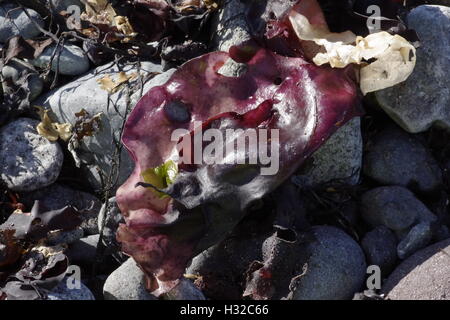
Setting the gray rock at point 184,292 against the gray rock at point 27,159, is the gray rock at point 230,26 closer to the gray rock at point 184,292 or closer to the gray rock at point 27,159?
the gray rock at point 27,159

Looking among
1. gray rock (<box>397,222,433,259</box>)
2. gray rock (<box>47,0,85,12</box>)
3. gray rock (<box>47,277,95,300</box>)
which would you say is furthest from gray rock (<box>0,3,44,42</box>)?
gray rock (<box>397,222,433,259</box>)

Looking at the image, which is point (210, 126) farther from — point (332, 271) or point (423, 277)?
point (423, 277)

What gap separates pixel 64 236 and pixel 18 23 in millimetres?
1202

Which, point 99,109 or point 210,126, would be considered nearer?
point 210,126

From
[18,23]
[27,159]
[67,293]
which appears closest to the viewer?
[67,293]

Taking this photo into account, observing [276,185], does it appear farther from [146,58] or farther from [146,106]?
[146,58]

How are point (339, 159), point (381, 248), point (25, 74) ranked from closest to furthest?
point (381, 248)
point (339, 159)
point (25, 74)

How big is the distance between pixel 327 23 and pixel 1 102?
1.48 m

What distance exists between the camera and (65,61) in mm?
3057

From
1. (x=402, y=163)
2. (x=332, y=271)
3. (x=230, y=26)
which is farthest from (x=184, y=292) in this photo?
(x=230, y=26)

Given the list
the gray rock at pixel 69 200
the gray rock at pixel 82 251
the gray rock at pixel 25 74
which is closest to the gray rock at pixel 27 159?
the gray rock at pixel 69 200

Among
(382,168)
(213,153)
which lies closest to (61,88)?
(213,153)

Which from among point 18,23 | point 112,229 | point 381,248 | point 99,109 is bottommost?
point 381,248

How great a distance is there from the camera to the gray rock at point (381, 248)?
2516 millimetres
